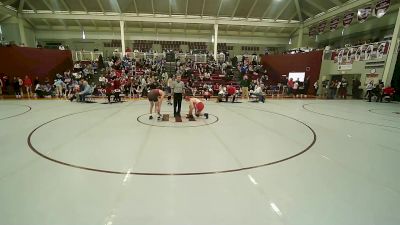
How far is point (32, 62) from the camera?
16.1 metres

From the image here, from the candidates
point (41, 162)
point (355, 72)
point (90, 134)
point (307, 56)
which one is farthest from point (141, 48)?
point (41, 162)

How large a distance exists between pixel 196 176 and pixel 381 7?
57.3 ft

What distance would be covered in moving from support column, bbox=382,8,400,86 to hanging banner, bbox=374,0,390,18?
0.75 metres

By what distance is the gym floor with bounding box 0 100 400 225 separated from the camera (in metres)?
2.43

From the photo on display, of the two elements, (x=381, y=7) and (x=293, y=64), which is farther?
(x=293, y=64)

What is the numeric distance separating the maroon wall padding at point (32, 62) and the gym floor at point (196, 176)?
12.6m

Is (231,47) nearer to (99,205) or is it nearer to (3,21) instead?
(3,21)

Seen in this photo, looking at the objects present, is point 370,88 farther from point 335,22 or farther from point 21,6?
point 21,6

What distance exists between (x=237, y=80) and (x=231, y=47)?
11075 mm

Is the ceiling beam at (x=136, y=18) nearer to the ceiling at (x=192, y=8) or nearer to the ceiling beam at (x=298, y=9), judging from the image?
the ceiling at (x=192, y=8)

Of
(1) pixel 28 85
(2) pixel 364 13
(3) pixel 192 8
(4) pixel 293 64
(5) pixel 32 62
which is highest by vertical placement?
(3) pixel 192 8

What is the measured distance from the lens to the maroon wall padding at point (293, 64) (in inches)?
719

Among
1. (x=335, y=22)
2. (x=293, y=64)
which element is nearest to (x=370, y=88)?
(x=293, y=64)

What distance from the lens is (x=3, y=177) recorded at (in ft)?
10.4
